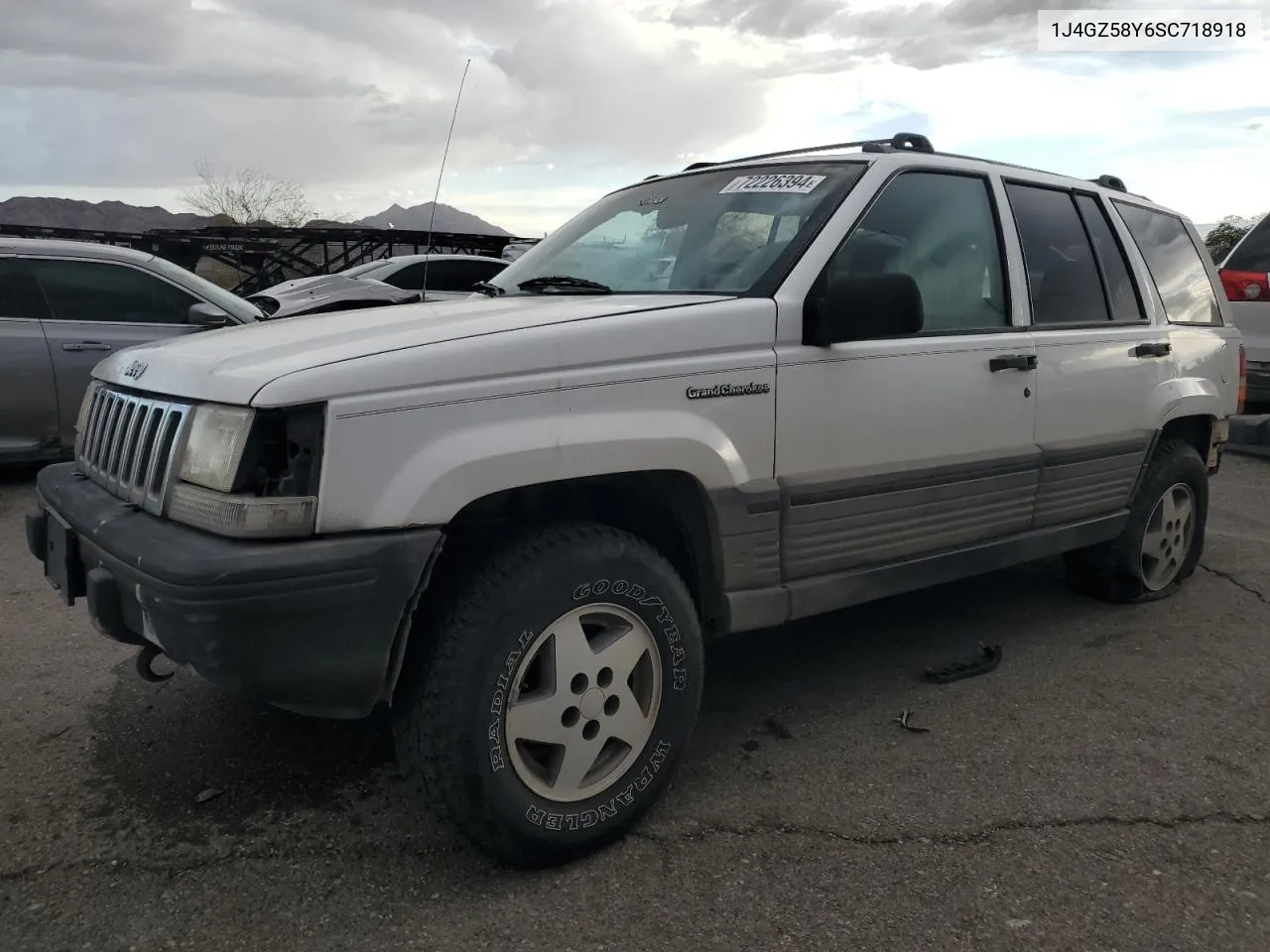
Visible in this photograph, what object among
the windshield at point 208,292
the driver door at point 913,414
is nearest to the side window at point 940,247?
the driver door at point 913,414

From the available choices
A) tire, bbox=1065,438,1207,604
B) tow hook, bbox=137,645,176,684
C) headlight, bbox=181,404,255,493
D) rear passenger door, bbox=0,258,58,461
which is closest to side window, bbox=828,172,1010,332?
tire, bbox=1065,438,1207,604

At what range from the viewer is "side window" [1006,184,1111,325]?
3.67m

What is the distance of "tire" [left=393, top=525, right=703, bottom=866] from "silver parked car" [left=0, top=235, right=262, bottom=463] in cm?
441

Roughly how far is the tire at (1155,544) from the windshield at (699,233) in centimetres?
214

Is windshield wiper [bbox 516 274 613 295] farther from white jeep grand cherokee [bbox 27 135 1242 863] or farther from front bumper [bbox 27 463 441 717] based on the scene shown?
front bumper [bbox 27 463 441 717]

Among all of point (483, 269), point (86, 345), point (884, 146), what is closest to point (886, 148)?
point (884, 146)

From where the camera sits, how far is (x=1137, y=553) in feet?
14.1

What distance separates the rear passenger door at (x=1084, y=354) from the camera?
3.63 metres

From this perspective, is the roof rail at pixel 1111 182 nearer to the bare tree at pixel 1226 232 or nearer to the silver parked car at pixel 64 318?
the silver parked car at pixel 64 318

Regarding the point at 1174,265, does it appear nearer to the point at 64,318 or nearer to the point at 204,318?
the point at 204,318

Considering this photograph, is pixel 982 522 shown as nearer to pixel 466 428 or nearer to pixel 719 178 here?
pixel 719 178

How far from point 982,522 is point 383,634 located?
85.5 inches

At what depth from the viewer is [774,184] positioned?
3.25 m

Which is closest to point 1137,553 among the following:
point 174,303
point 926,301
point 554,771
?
point 926,301
